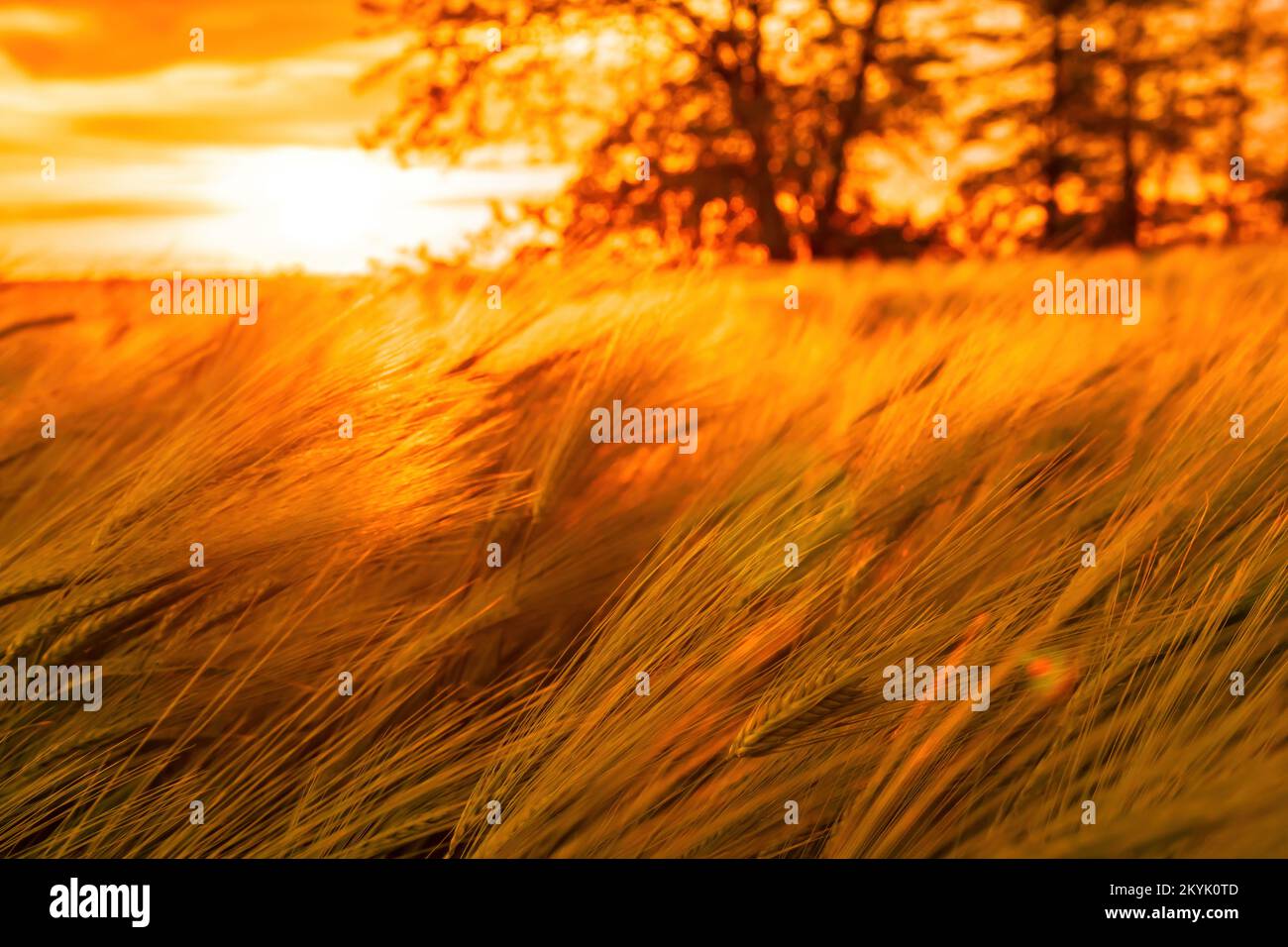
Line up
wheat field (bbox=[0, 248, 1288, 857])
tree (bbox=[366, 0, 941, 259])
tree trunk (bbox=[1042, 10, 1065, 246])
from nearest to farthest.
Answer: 1. wheat field (bbox=[0, 248, 1288, 857])
2. tree (bbox=[366, 0, 941, 259])
3. tree trunk (bbox=[1042, 10, 1065, 246])

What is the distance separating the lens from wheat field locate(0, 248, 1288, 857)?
32.7 inches

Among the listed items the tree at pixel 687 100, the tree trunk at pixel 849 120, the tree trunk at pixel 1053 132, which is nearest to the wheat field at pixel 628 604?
the tree at pixel 687 100

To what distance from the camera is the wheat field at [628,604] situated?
0.83 metres

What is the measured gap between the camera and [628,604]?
1.03 metres

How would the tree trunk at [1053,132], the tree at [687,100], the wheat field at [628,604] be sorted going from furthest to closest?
1. the tree trunk at [1053,132]
2. the tree at [687,100]
3. the wheat field at [628,604]

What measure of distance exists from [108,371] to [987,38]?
6903 millimetres

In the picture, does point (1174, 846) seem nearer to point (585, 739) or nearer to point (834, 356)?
point (585, 739)

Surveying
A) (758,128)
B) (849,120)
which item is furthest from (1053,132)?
(758,128)

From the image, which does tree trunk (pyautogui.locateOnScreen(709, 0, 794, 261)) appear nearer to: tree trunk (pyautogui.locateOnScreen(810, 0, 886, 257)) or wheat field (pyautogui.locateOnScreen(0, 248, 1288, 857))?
tree trunk (pyautogui.locateOnScreen(810, 0, 886, 257))

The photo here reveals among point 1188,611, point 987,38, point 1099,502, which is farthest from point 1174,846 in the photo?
point 987,38
